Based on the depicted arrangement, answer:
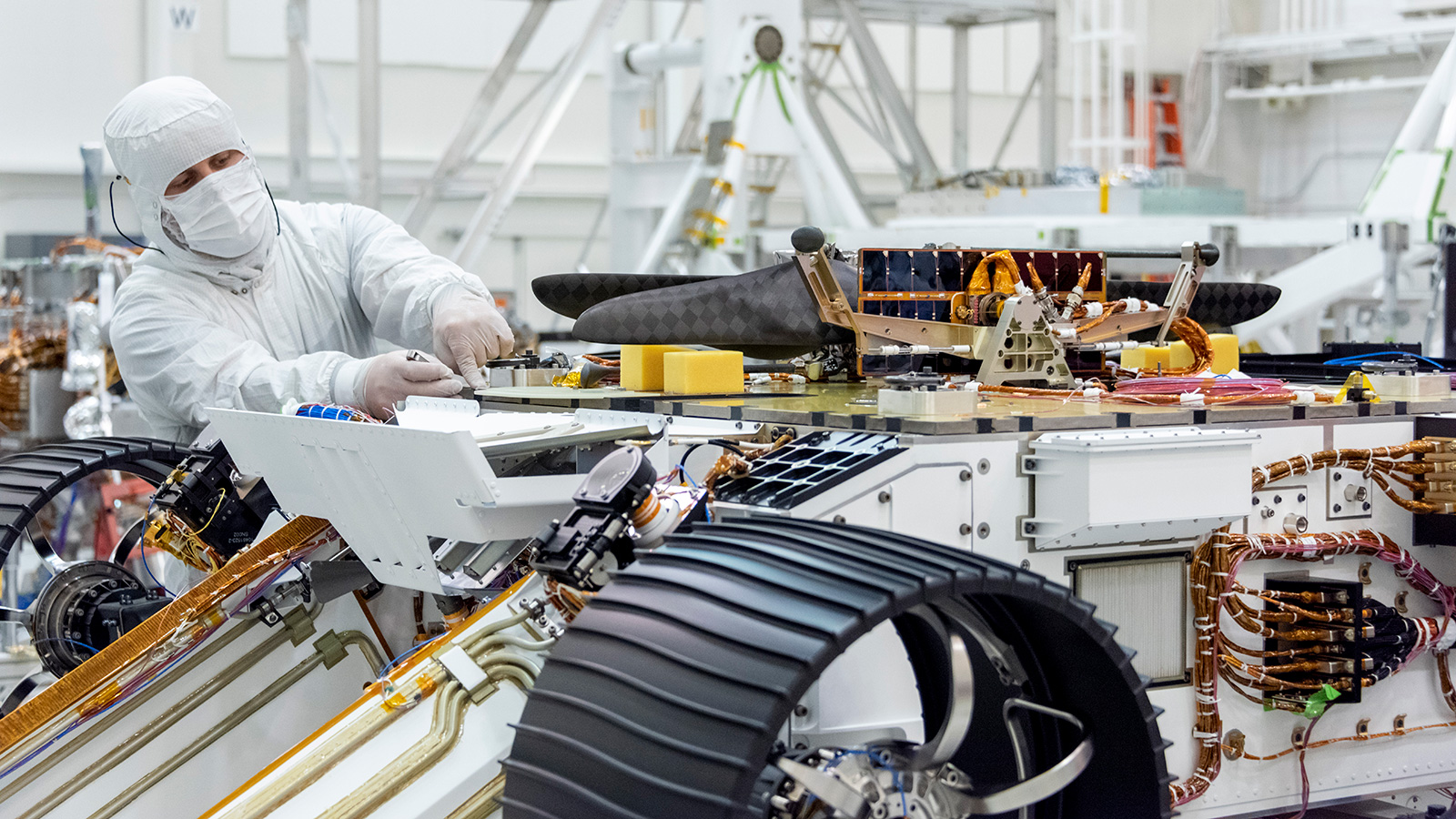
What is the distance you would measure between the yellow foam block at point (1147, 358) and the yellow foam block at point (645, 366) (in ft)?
3.64

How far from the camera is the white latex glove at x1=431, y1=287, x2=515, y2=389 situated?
341 centimetres

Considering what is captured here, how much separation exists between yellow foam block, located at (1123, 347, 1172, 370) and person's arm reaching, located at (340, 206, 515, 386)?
1.45 meters

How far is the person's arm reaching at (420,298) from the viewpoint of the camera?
343cm

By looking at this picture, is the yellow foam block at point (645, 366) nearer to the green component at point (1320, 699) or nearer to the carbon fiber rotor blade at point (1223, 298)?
the green component at point (1320, 699)

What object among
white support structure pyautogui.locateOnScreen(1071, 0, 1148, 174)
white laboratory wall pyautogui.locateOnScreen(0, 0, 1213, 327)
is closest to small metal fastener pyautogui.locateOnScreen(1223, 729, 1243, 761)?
white support structure pyautogui.locateOnScreen(1071, 0, 1148, 174)

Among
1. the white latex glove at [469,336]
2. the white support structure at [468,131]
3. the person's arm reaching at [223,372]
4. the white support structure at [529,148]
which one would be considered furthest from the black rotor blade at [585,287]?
the white support structure at [468,131]

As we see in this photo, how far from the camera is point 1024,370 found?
9.75 feet

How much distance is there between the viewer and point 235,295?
367 centimetres

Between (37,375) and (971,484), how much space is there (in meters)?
5.80

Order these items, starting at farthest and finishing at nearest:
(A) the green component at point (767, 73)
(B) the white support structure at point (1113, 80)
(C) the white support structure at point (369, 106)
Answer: (B) the white support structure at point (1113, 80) → (C) the white support structure at point (369, 106) → (A) the green component at point (767, 73)

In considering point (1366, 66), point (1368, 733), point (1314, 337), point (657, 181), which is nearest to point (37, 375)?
point (657, 181)

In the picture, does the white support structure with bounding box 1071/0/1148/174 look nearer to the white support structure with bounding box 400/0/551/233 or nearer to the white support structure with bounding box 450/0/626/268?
the white support structure with bounding box 450/0/626/268

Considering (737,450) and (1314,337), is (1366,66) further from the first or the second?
(737,450)

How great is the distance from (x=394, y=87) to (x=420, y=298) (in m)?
9.96
